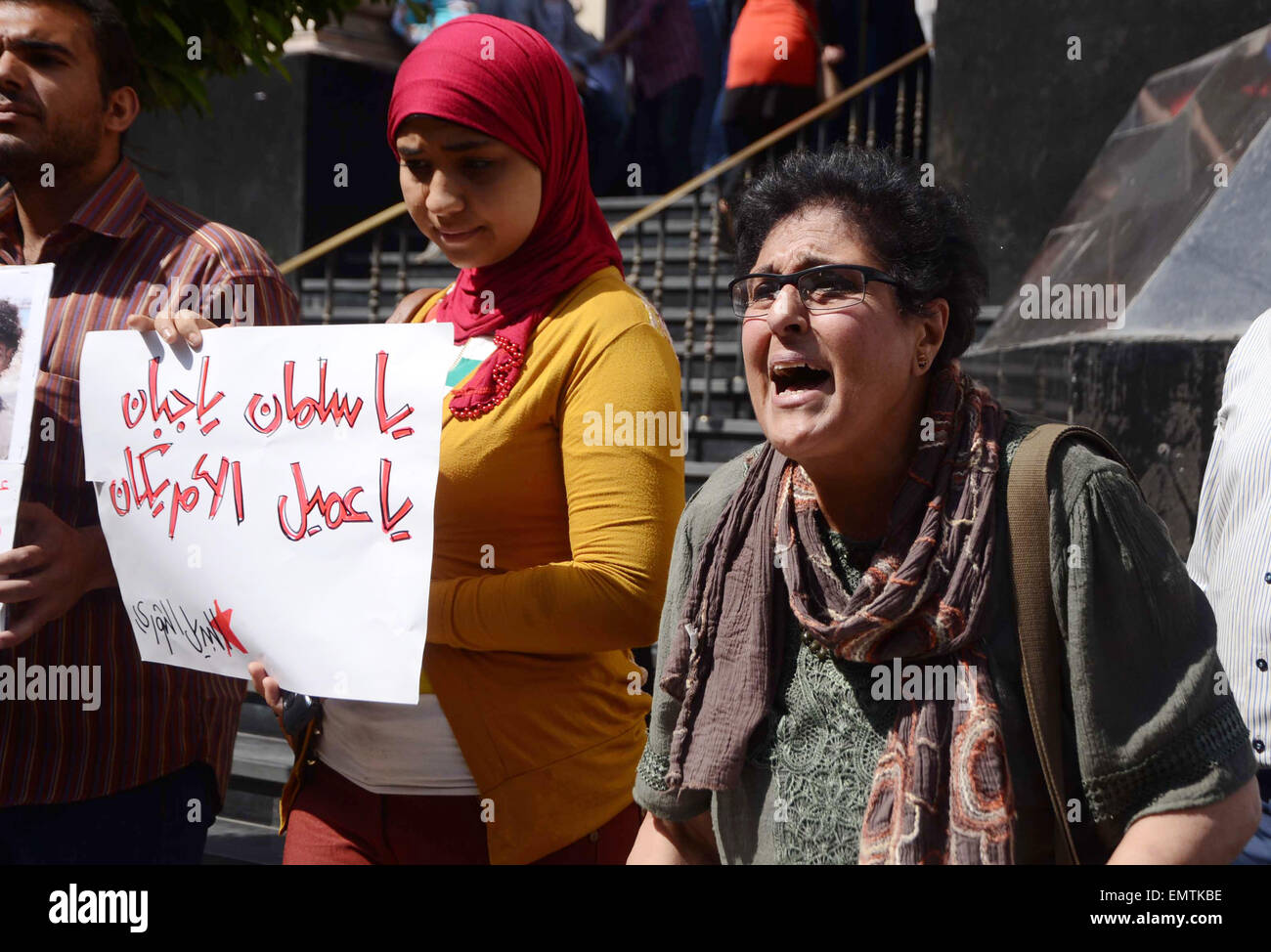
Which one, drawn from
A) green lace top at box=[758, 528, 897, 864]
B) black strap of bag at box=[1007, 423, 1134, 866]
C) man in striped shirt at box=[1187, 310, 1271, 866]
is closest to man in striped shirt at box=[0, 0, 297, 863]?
green lace top at box=[758, 528, 897, 864]

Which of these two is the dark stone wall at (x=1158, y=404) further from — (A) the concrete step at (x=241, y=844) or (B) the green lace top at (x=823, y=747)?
(A) the concrete step at (x=241, y=844)

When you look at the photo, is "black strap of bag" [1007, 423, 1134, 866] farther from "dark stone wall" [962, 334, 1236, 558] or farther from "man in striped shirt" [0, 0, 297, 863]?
"dark stone wall" [962, 334, 1236, 558]

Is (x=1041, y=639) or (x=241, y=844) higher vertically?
(x=1041, y=639)

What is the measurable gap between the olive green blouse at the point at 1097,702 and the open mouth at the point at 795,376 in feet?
0.92

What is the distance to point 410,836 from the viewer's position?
7.68 feet

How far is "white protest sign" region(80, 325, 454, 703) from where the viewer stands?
2.32m

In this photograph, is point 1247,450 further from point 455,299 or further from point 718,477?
point 455,299

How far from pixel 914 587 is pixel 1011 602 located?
0.42 ft

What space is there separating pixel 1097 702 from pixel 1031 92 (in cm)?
585

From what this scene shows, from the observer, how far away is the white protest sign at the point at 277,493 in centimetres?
232

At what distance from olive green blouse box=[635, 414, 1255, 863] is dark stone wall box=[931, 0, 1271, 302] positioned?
196 inches

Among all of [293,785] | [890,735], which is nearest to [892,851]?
[890,735]

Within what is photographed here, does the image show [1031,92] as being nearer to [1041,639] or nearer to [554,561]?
[554,561]

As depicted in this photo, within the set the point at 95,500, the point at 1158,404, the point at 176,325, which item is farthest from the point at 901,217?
the point at 1158,404
